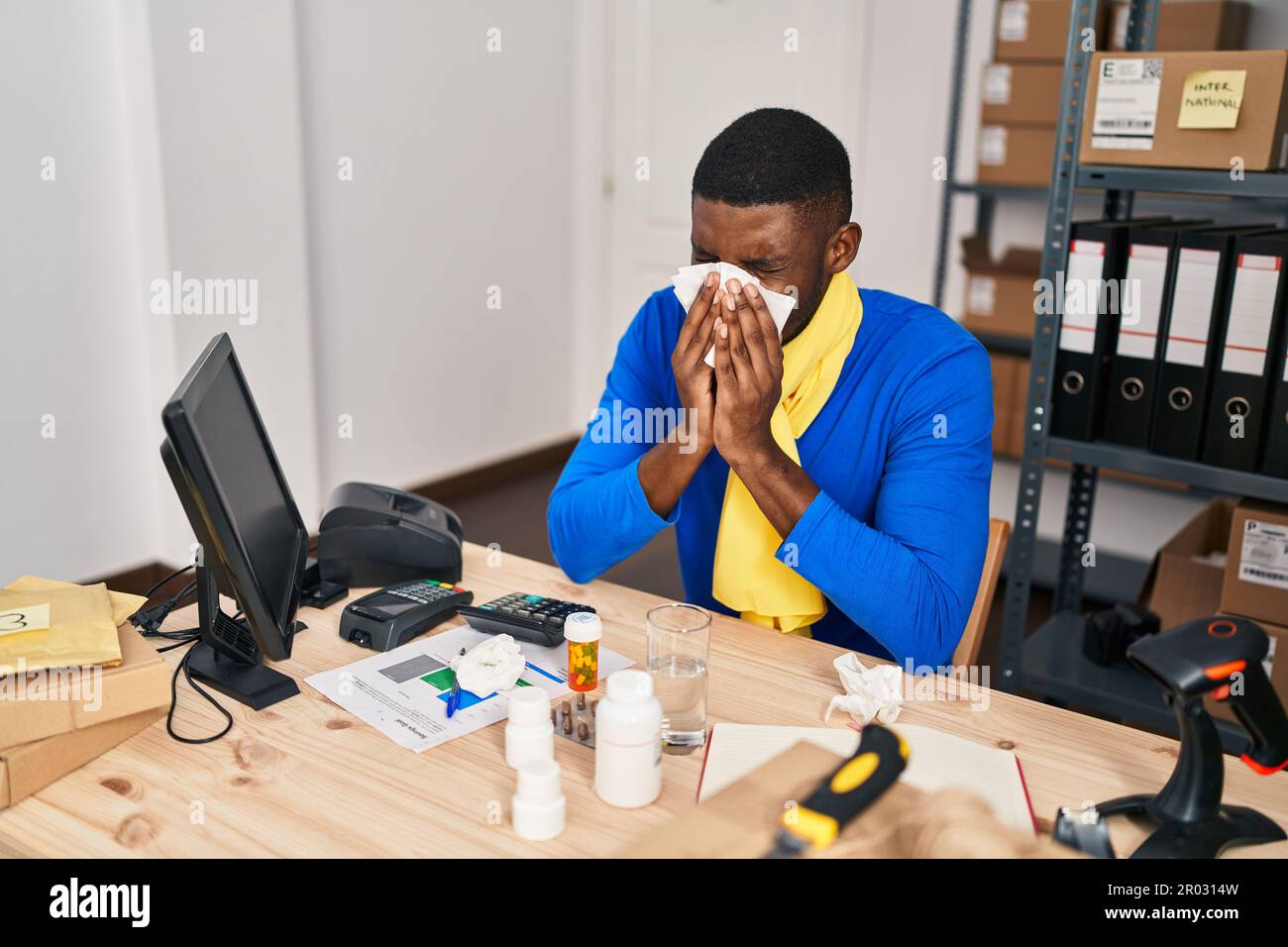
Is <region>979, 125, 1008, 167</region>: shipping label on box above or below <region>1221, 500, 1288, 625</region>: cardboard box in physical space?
above

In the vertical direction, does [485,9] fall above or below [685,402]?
above

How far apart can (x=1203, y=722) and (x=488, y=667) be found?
66 centimetres

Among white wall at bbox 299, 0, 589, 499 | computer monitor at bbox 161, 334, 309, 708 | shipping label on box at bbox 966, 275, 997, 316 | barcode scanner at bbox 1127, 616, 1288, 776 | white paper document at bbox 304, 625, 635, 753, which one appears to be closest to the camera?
barcode scanner at bbox 1127, 616, 1288, 776

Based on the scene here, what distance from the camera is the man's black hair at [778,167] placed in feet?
4.26

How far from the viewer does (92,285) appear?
267 cm

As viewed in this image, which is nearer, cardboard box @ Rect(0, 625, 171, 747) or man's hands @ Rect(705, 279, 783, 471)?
cardboard box @ Rect(0, 625, 171, 747)

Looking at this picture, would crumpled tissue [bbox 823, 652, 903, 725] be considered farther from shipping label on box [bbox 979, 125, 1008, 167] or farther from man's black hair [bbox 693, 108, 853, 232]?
shipping label on box [bbox 979, 125, 1008, 167]

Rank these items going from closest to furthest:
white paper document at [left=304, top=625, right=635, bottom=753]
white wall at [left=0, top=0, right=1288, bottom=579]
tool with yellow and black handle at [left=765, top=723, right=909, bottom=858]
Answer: tool with yellow and black handle at [left=765, top=723, right=909, bottom=858]
white paper document at [left=304, top=625, right=635, bottom=753]
white wall at [left=0, top=0, right=1288, bottom=579]

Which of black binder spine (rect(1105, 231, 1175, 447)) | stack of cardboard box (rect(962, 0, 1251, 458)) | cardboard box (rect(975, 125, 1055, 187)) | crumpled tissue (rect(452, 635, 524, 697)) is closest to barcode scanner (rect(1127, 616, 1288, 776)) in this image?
crumpled tissue (rect(452, 635, 524, 697))

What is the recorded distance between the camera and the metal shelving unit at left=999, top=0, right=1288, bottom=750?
6.15 ft

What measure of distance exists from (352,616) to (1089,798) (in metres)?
0.80

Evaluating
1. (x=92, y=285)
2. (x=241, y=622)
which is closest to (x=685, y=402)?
(x=241, y=622)
